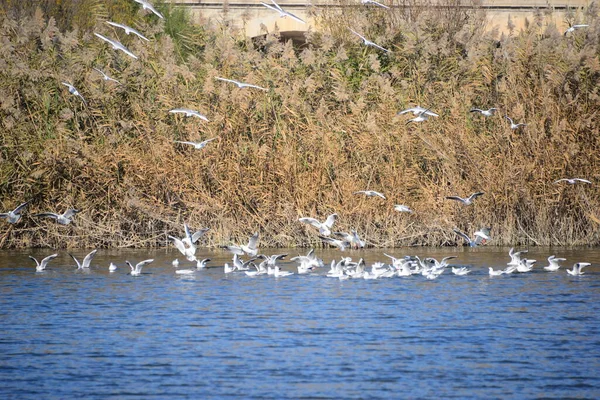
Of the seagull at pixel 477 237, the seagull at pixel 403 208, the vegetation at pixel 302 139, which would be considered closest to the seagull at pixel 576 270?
the seagull at pixel 477 237

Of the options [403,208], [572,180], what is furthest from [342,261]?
[572,180]

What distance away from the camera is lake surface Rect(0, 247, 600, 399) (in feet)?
40.0

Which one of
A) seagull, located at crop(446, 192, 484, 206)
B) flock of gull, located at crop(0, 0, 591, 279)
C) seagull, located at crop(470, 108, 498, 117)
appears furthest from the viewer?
seagull, located at crop(470, 108, 498, 117)

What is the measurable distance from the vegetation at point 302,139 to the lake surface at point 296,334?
191 centimetres

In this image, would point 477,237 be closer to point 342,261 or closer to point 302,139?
point 342,261

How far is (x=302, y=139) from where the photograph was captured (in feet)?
79.6

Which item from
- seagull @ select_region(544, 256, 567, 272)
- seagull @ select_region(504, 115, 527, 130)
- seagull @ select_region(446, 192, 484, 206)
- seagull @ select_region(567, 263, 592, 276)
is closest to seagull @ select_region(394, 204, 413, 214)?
seagull @ select_region(446, 192, 484, 206)

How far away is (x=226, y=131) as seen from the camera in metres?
24.4

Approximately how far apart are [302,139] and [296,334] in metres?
9.70

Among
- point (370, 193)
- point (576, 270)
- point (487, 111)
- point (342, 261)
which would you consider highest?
point (487, 111)

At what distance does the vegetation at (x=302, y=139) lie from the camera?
23.3 m

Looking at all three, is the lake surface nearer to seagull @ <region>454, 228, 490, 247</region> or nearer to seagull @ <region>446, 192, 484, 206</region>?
seagull @ <region>454, 228, 490, 247</region>

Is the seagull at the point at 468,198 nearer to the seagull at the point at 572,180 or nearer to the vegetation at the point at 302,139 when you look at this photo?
the vegetation at the point at 302,139

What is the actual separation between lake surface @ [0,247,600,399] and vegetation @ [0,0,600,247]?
191 cm
